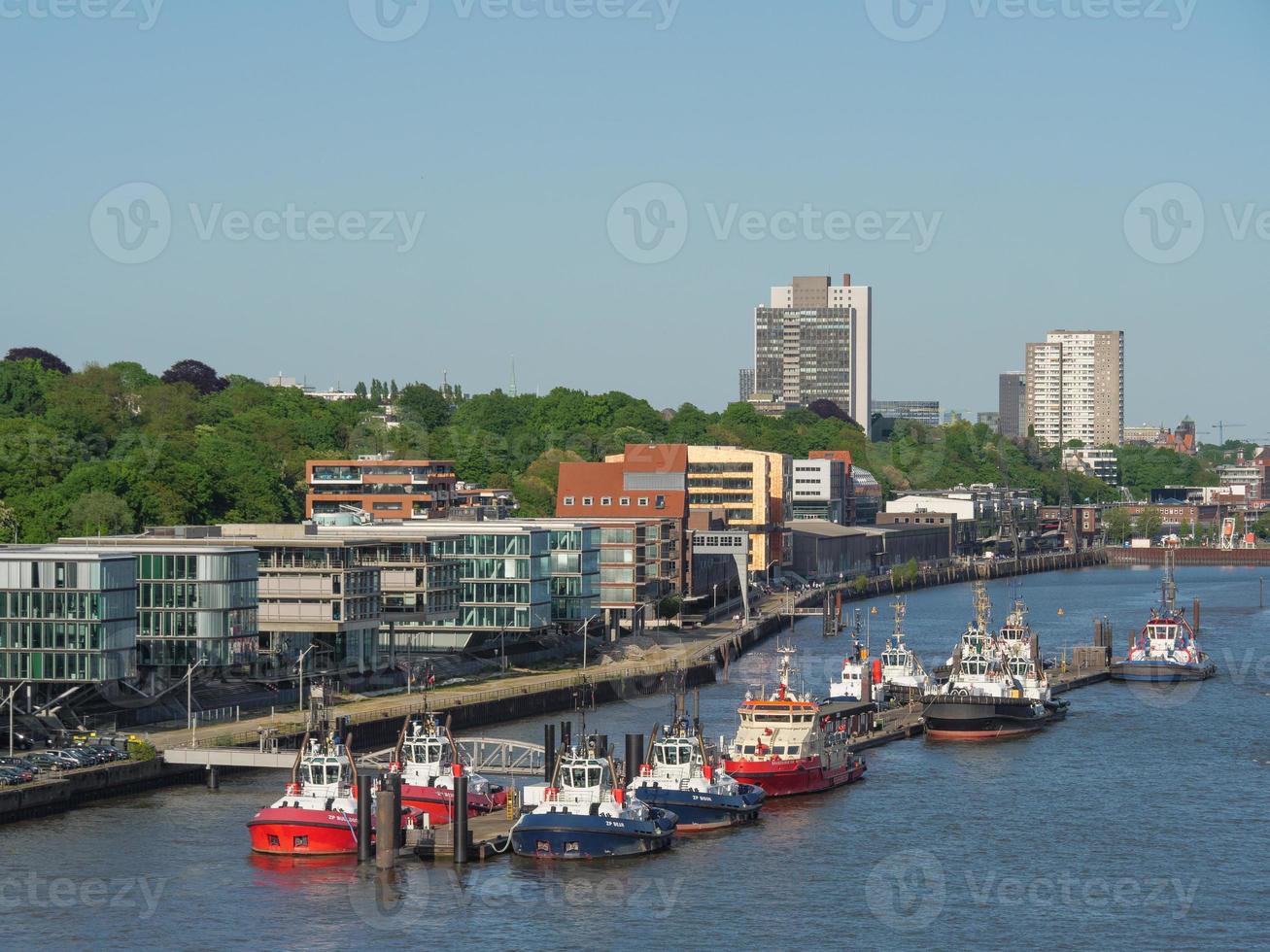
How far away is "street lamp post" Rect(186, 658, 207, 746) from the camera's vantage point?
71.4 meters

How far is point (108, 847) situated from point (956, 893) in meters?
21.9

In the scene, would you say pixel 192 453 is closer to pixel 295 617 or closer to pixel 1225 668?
pixel 295 617

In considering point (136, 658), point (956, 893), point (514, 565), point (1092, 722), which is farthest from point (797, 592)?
point (956, 893)

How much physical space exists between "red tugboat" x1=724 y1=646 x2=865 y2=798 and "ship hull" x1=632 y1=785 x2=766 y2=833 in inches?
192

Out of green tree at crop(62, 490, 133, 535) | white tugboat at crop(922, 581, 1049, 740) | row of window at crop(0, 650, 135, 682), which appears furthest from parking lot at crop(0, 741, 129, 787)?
green tree at crop(62, 490, 133, 535)

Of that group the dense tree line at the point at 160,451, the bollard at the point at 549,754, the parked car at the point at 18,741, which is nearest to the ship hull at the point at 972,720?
the bollard at the point at 549,754

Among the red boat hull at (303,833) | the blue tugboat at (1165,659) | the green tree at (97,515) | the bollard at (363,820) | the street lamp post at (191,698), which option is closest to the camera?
the bollard at (363,820)

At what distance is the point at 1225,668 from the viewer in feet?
370

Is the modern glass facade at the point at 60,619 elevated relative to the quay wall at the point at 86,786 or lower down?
elevated

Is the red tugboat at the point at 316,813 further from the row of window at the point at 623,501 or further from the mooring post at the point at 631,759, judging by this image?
the row of window at the point at 623,501

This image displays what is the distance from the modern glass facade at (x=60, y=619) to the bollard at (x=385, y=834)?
18791 millimetres

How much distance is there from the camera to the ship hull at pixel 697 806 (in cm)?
6191

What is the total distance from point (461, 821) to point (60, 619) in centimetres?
2126

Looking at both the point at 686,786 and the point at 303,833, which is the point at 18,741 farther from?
the point at 686,786
